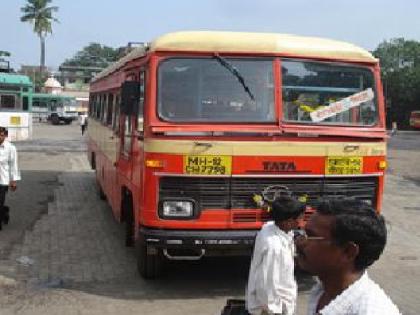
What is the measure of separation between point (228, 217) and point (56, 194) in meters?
9.19

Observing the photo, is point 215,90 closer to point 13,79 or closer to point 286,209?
point 286,209

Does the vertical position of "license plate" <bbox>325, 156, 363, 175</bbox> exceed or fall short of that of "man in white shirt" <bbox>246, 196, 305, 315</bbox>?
it exceeds it

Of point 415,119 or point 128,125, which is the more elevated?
point 415,119

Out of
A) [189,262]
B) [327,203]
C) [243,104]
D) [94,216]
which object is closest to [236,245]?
[243,104]

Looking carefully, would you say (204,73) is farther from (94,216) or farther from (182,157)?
(94,216)

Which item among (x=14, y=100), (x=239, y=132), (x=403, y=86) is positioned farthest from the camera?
(x=403, y=86)

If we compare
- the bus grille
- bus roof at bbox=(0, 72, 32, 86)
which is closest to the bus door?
the bus grille

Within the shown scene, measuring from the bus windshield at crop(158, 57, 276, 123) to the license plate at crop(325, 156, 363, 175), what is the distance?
76 cm

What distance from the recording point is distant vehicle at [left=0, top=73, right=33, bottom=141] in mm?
32094

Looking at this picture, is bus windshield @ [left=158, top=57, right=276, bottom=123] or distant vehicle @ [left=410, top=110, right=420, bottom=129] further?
distant vehicle @ [left=410, top=110, right=420, bottom=129]

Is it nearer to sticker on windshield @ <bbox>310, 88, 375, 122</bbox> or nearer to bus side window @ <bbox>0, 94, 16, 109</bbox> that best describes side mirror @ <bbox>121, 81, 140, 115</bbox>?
→ sticker on windshield @ <bbox>310, 88, 375, 122</bbox>

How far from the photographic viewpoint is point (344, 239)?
2295 millimetres

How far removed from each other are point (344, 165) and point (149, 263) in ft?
7.77

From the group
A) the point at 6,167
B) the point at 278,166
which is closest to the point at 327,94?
the point at 278,166
